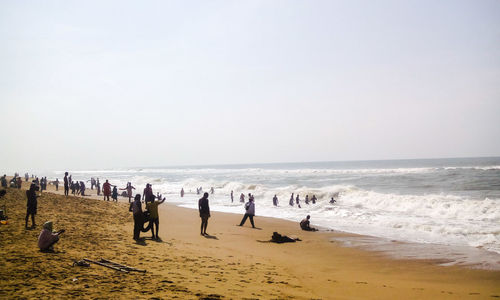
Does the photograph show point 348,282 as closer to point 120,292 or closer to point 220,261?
point 220,261

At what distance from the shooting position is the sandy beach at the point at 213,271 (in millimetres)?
6250

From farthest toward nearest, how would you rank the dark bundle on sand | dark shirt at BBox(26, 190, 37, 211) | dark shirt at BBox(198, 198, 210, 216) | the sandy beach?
dark shirt at BBox(198, 198, 210, 216)
the dark bundle on sand
dark shirt at BBox(26, 190, 37, 211)
the sandy beach

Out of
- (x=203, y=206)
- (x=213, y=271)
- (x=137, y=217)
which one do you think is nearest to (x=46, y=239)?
(x=137, y=217)

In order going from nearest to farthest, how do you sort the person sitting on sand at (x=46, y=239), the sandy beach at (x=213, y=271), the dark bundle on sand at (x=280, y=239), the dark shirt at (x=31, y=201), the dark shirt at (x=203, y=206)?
the sandy beach at (x=213, y=271), the person sitting on sand at (x=46, y=239), the dark shirt at (x=31, y=201), the dark bundle on sand at (x=280, y=239), the dark shirt at (x=203, y=206)

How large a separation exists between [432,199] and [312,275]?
23.6 metres

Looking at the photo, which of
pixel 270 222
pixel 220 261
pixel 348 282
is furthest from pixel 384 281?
pixel 270 222

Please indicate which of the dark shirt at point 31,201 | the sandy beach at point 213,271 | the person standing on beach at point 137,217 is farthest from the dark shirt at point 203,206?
the dark shirt at point 31,201

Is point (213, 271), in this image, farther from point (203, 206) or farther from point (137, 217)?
point (203, 206)

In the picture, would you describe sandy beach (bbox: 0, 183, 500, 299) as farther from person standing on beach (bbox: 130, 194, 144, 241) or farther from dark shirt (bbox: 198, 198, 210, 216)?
dark shirt (bbox: 198, 198, 210, 216)

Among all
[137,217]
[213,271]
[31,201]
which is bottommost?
[213,271]

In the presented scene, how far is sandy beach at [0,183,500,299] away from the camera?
625cm

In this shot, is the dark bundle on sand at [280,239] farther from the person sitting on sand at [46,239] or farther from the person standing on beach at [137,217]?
the person sitting on sand at [46,239]

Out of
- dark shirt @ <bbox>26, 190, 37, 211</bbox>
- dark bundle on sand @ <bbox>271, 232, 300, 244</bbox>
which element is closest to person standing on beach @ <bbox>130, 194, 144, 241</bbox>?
dark shirt @ <bbox>26, 190, 37, 211</bbox>

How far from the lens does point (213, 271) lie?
818cm
